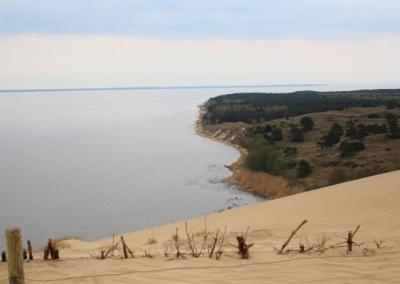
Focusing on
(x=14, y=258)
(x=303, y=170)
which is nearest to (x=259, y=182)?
(x=303, y=170)

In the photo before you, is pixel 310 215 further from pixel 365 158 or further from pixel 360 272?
pixel 365 158

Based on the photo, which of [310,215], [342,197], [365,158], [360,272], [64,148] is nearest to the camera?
[360,272]

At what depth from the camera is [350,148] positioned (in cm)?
3097

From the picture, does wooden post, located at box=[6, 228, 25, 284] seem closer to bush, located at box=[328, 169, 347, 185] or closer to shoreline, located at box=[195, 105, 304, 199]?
shoreline, located at box=[195, 105, 304, 199]

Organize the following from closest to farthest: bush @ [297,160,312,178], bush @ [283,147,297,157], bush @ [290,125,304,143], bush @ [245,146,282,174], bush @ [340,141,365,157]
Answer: bush @ [297,160,312,178]
bush @ [340,141,365,157]
bush @ [245,146,282,174]
bush @ [283,147,297,157]
bush @ [290,125,304,143]

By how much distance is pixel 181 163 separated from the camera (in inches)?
1502

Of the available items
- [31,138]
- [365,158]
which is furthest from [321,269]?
[31,138]

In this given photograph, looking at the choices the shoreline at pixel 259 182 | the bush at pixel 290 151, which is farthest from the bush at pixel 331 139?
the shoreline at pixel 259 182

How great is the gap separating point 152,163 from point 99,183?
8129 millimetres

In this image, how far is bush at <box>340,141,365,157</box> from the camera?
3069cm

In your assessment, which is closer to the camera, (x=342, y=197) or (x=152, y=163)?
(x=342, y=197)

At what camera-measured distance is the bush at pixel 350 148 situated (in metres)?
30.7

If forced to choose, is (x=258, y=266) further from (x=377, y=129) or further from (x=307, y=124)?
(x=307, y=124)

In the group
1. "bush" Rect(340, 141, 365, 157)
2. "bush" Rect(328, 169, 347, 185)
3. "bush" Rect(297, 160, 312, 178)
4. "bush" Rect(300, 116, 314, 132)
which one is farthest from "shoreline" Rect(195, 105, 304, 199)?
"bush" Rect(300, 116, 314, 132)
